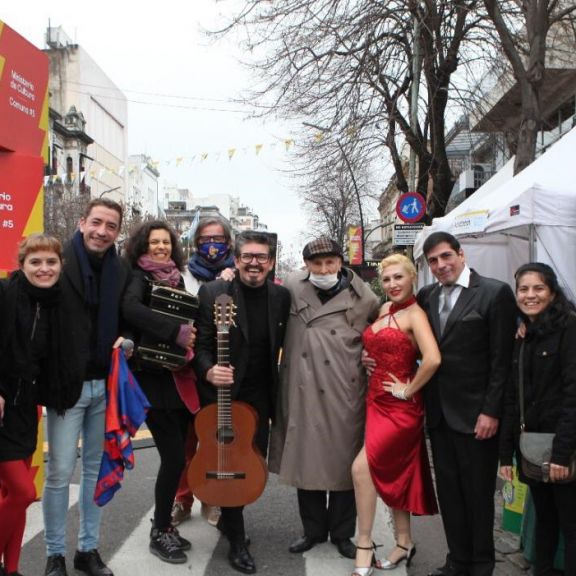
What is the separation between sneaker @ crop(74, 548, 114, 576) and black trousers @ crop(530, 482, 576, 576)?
8.07 feet

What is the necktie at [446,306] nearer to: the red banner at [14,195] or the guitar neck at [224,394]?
the guitar neck at [224,394]

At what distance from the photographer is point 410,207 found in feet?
40.9

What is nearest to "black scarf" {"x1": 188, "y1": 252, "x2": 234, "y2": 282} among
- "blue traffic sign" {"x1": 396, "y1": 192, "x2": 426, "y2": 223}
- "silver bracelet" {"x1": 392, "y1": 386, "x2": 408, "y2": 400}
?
"silver bracelet" {"x1": 392, "y1": 386, "x2": 408, "y2": 400}

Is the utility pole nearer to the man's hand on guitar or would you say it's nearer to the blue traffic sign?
the blue traffic sign

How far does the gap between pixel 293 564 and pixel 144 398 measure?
1.46 meters

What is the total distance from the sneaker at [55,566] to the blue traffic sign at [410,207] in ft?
33.5

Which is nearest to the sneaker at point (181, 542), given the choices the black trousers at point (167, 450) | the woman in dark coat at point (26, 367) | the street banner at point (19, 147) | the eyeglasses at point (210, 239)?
the black trousers at point (167, 450)

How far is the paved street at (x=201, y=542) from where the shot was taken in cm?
375

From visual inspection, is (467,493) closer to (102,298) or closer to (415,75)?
(102,298)

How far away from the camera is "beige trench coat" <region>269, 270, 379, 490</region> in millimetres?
3885

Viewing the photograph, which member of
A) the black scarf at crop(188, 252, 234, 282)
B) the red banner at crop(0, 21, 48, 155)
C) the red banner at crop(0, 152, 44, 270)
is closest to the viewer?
the red banner at crop(0, 21, 48, 155)

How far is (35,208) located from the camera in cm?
439

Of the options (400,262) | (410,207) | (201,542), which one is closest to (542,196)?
(400,262)

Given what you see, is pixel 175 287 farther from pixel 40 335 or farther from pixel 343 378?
pixel 343 378
